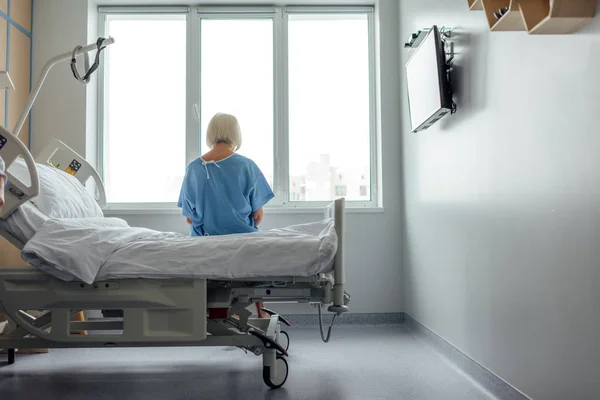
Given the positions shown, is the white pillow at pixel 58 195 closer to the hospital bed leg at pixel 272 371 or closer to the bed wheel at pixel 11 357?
the bed wheel at pixel 11 357

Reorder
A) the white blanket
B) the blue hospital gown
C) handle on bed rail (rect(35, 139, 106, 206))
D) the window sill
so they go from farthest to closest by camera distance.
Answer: the window sill, handle on bed rail (rect(35, 139, 106, 206)), the blue hospital gown, the white blanket

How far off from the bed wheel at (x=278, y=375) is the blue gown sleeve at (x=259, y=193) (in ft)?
2.86

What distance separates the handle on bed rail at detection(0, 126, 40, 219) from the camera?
190cm

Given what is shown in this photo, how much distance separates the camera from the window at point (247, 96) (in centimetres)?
391

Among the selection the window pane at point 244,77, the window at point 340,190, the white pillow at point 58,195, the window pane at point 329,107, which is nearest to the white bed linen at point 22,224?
the white pillow at point 58,195

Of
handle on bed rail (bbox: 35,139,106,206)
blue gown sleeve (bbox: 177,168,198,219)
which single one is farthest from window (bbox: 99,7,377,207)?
blue gown sleeve (bbox: 177,168,198,219)

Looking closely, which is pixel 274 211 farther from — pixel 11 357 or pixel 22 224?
pixel 22 224

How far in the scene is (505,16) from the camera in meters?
1.47

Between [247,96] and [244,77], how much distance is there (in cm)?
15

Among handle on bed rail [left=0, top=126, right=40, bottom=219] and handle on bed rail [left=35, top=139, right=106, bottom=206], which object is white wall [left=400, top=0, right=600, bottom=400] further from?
handle on bed rail [left=35, top=139, right=106, bottom=206]

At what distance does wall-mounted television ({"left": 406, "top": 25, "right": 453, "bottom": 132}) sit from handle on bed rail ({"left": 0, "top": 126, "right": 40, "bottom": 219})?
1689 millimetres

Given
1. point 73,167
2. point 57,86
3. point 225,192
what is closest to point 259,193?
point 225,192

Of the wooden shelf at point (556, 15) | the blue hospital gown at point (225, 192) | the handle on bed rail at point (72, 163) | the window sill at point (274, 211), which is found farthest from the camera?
the window sill at point (274, 211)

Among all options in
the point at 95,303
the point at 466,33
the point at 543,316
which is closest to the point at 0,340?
the point at 95,303
